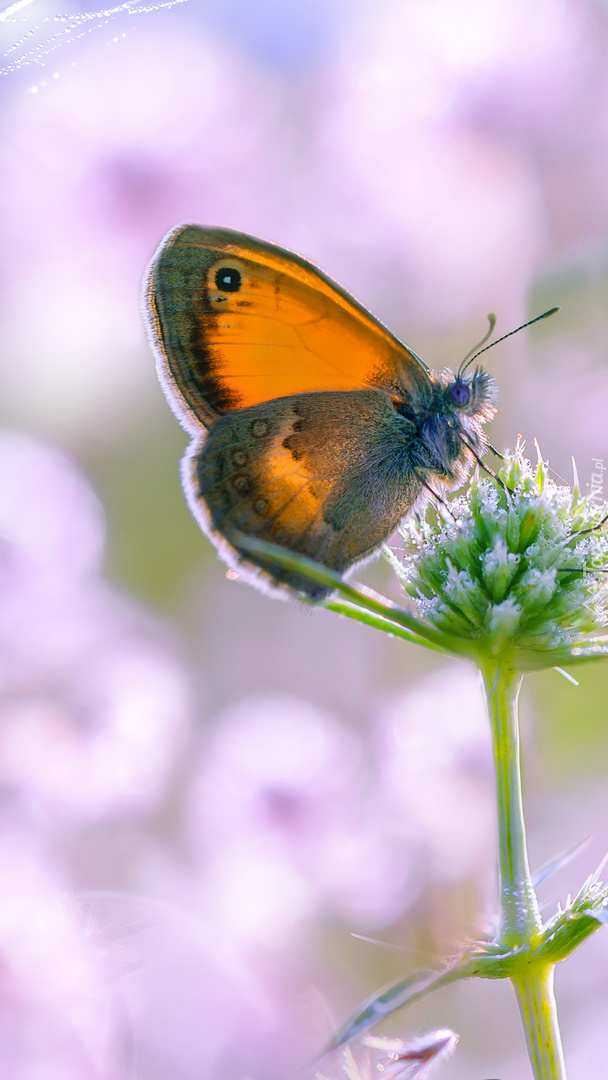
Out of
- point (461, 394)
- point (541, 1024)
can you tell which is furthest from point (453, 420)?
point (541, 1024)

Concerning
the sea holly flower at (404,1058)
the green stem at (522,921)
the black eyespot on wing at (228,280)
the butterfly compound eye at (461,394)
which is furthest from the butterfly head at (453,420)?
the sea holly flower at (404,1058)

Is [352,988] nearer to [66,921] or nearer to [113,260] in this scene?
[66,921]

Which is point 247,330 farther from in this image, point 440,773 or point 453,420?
point 440,773

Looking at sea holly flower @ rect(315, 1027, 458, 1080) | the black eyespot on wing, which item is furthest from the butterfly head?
sea holly flower @ rect(315, 1027, 458, 1080)

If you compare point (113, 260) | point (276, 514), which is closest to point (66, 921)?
point (276, 514)

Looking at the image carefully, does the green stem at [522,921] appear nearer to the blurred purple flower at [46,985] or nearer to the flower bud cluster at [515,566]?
the flower bud cluster at [515,566]

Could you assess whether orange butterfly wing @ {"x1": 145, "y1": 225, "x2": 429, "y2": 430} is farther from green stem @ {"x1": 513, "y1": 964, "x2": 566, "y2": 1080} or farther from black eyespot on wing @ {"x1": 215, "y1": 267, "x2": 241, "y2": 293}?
green stem @ {"x1": 513, "y1": 964, "x2": 566, "y2": 1080}
